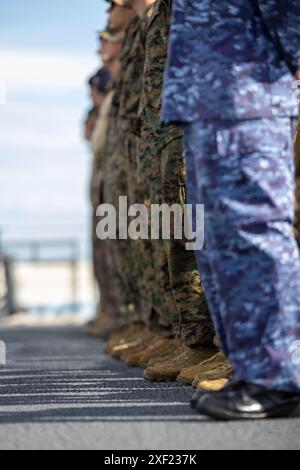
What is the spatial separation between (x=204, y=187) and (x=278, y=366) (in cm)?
42

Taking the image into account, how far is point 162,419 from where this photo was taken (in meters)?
2.37

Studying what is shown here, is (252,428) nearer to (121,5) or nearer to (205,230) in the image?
(205,230)

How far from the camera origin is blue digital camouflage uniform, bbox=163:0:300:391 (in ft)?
7.74

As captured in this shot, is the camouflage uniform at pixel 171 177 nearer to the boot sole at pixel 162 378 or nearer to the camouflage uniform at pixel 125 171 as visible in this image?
the boot sole at pixel 162 378

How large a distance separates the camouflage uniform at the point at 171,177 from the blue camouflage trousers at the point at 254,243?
0.99 metres

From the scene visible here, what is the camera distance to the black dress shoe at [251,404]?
2.34 metres

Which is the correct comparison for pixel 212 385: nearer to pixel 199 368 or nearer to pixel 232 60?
pixel 199 368

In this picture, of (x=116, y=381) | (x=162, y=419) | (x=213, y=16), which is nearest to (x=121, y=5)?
(x=116, y=381)

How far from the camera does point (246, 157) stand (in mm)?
2402

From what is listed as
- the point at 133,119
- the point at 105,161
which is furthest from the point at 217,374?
the point at 105,161

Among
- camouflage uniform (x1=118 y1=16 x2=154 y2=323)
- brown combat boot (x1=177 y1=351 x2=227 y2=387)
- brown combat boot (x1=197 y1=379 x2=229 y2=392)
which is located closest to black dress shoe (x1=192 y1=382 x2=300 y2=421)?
brown combat boot (x1=197 y1=379 x2=229 y2=392)

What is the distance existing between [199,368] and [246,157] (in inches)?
42.9

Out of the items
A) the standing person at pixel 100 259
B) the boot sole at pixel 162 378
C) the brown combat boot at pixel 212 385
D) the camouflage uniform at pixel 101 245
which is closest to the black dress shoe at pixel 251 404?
the brown combat boot at pixel 212 385

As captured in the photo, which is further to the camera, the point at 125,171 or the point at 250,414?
the point at 125,171
